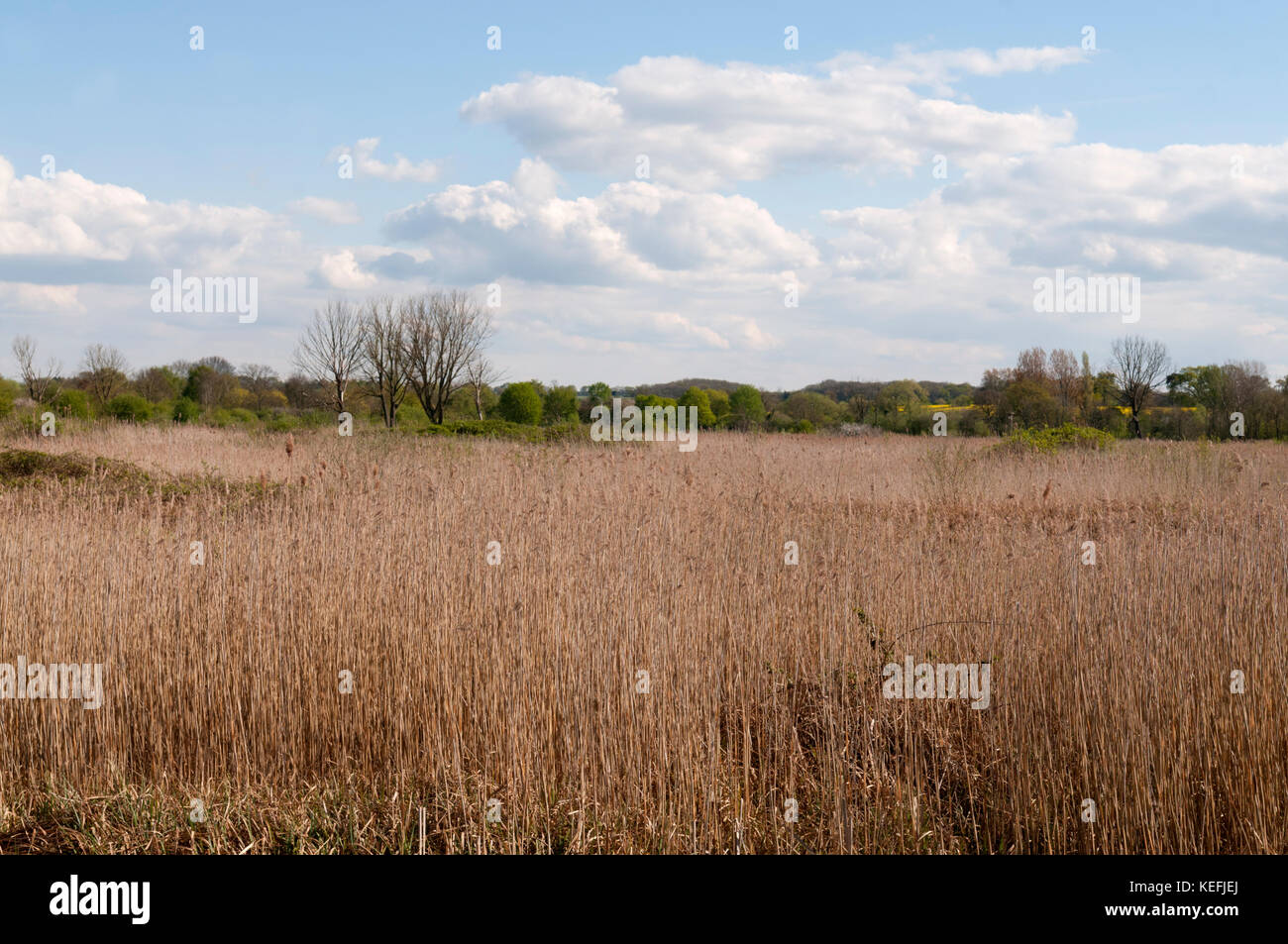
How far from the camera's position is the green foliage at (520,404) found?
28828 mm

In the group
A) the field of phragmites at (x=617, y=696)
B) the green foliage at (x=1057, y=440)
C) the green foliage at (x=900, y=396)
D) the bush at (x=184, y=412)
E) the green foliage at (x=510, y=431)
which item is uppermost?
the green foliage at (x=900, y=396)

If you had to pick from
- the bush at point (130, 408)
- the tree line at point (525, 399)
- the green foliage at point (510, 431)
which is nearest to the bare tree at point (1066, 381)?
the tree line at point (525, 399)

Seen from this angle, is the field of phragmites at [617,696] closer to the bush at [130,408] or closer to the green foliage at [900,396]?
the bush at [130,408]

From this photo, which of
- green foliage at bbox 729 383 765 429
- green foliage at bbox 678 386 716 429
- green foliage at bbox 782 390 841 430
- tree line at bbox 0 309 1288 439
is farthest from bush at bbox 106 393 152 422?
green foliage at bbox 782 390 841 430

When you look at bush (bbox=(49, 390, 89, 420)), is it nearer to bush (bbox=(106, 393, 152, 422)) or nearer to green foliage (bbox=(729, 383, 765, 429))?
bush (bbox=(106, 393, 152, 422))

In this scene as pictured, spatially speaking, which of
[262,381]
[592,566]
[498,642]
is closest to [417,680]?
[498,642]

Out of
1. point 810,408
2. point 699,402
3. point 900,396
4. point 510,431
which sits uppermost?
point 900,396

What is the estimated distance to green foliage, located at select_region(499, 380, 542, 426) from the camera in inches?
1135

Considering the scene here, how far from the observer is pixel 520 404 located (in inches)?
1134

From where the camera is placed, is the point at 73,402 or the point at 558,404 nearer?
the point at 73,402

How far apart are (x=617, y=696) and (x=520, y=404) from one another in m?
25.6

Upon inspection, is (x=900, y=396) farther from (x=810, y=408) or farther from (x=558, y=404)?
(x=558, y=404)

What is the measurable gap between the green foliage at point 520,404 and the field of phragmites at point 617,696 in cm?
2307

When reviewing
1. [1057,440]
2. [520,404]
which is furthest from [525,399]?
[1057,440]
